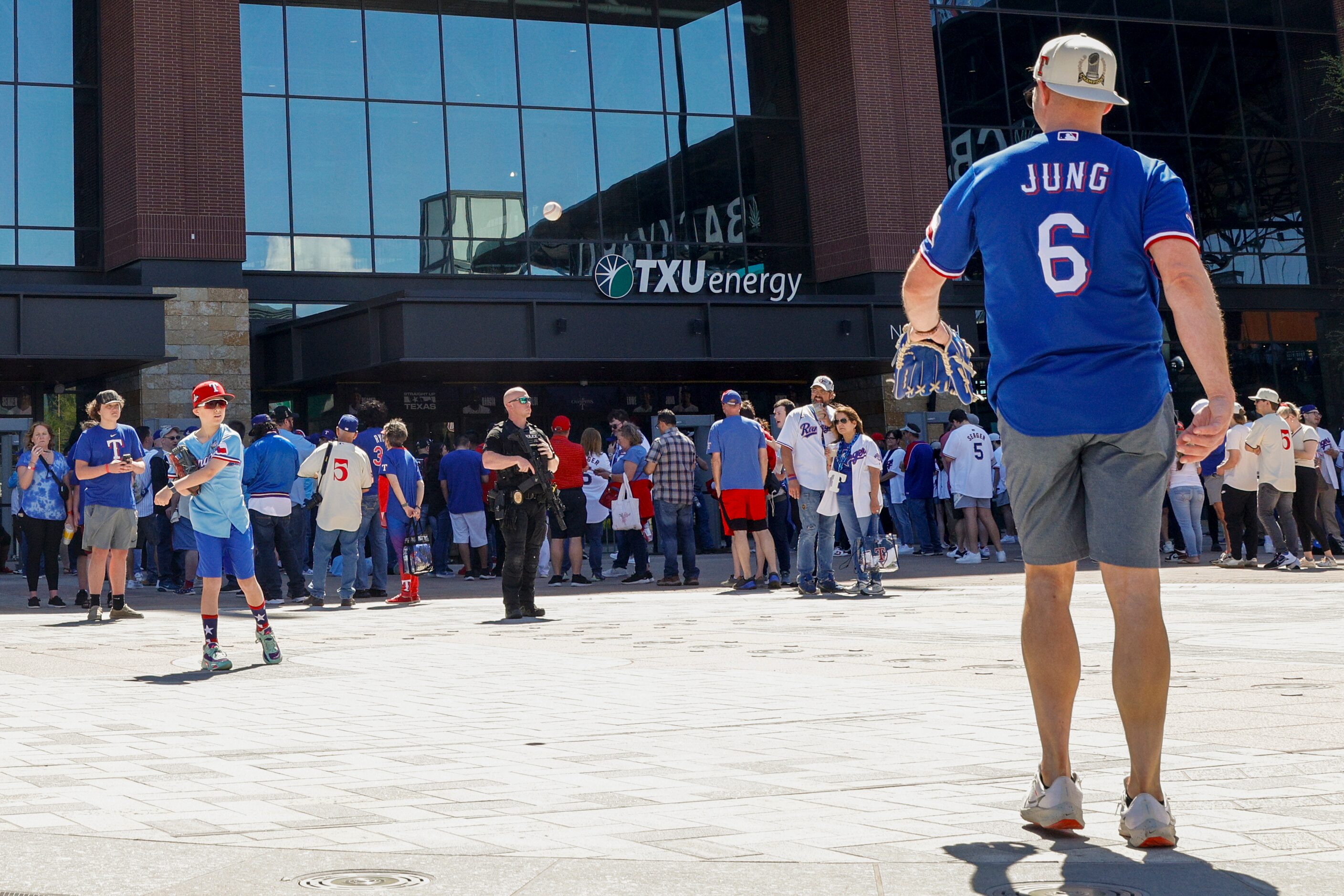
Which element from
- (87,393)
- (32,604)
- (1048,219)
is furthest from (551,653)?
(87,393)

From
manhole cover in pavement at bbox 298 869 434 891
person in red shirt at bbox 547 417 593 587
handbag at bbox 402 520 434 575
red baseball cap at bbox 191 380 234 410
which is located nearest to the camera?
manhole cover in pavement at bbox 298 869 434 891

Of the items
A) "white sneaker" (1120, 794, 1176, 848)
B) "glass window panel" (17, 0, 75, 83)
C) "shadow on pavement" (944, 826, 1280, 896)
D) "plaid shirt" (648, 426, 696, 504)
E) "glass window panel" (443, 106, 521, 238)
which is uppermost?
"glass window panel" (17, 0, 75, 83)

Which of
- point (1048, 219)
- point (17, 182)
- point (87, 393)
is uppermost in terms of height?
point (17, 182)

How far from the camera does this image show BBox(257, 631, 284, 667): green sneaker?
335 inches

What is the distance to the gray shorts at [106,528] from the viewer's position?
40.7 ft

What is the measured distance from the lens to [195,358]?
23.0 m

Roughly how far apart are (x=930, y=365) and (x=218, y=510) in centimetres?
555

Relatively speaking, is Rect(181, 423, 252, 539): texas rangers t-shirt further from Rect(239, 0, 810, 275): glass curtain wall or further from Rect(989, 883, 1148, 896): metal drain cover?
Rect(239, 0, 810, 275): glass curtain wall

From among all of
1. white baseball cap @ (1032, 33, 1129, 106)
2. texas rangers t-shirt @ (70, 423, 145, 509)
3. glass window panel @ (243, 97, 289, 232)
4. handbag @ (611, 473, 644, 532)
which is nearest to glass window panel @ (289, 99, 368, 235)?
glass window panel @ (243, 97, 289, 232)

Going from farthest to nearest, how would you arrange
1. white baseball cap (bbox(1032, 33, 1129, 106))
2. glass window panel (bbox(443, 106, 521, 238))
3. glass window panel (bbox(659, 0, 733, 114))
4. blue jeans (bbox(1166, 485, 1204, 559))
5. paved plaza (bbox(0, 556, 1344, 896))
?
glass window panel (bbox(659, 0, 733, 114)), glass window panel (bbox(443, 106, 521, 238)), blue jeans (bbox(1166, 485, 1204, 559)), white baseball cap (bbox(1032, 33, 1129, 106)), paved plaza (bbox(0, 556, 1344, 896))

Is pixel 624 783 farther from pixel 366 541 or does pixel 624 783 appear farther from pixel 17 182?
pixel 17 182

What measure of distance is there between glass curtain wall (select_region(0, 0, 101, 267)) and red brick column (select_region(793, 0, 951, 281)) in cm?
1320

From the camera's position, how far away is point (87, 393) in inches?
953

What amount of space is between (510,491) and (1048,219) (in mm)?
8103
